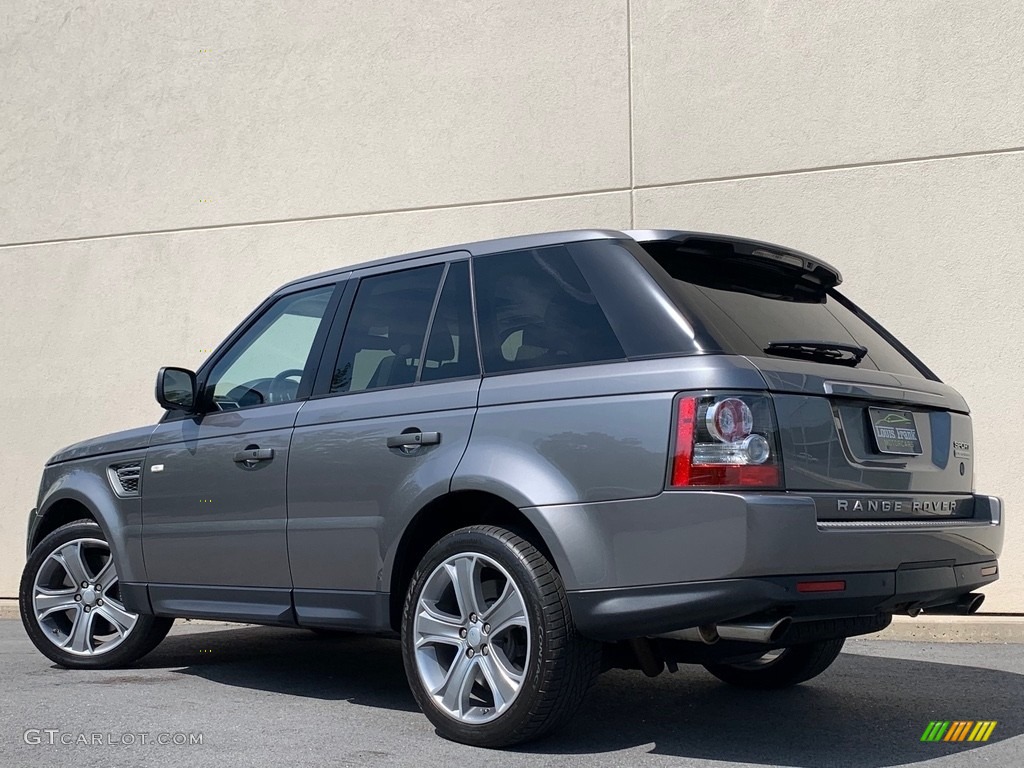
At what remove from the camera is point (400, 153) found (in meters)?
9.79

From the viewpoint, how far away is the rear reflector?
3.72 meters

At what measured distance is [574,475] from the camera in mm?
4004

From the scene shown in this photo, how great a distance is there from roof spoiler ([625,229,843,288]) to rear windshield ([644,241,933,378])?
0.02 m

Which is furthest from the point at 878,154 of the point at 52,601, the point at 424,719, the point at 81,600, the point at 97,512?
the point at 52,601

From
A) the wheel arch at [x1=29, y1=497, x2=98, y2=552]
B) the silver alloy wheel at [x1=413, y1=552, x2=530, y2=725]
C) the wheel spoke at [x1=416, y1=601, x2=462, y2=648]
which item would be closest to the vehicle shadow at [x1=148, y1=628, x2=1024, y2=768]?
the silver alloy wheel at [x1=413, y1=552, x2=530, y2=725]

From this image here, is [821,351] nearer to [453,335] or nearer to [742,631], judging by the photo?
[742,631]

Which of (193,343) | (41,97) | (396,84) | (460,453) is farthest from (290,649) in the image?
(41,97)

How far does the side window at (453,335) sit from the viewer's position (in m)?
4.63

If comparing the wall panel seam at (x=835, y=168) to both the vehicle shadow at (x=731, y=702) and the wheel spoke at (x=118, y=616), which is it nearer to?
the vehicle shadow at (x=731, y=702)

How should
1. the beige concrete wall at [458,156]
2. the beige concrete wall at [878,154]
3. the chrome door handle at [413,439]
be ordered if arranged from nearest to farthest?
1. the chrome door handle at [413,439]
2. the beige concrete wall at [878,154]
3. the beige concrete wall at [458,156]

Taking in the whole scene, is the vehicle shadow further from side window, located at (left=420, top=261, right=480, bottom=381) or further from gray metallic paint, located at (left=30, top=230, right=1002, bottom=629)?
side window, located at (left=420, top=261, right=480, bottom=381)

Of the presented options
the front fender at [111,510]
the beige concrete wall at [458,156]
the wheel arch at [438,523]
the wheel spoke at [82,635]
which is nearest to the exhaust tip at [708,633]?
the wheel arch at [438,523]

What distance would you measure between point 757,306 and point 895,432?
0.66 m

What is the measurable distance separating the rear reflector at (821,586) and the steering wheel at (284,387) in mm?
2491
